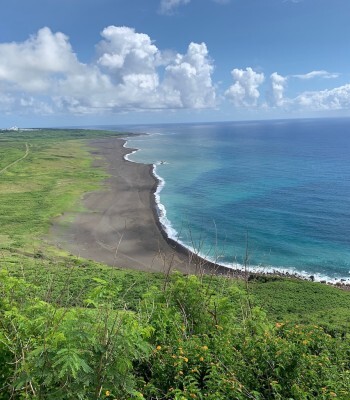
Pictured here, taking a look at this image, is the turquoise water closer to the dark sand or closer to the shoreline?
the shoreline

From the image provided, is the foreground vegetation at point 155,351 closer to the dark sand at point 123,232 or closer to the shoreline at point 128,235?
the shoreline at point 128,235

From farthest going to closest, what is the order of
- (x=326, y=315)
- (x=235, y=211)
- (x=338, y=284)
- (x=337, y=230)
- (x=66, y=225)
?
1. (x=235, y=211)
2. (x=66, y=225)
3. (x=337, y=230)
4. (x=338, y=284)
5. (x=326, y=315)

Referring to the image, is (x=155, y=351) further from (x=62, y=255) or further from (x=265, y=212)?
(x=265, y=212)

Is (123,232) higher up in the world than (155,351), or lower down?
lower down

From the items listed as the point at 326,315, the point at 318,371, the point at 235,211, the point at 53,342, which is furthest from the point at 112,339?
the point at 235,211

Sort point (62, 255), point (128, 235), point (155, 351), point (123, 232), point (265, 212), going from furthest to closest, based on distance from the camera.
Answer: point (265, 212) < point (128, 235) < point (123, 232) < point (62, 255) < point (155, 351)

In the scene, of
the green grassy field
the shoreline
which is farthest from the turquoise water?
the green grassy field

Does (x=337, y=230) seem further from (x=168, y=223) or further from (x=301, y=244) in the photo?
(x=168, y=223)

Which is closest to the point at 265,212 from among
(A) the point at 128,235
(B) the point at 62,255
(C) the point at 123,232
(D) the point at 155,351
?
(A) the point at 128,235

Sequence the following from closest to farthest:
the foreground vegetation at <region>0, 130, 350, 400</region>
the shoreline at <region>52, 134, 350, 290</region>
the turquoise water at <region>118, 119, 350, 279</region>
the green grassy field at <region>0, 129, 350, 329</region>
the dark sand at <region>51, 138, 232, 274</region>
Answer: the foreground vegetation at <region>0, 130, 350, 400</region> < the green grassy field at <region>0, 129, 350, 329</region> < the shoreline at <region>52, 134, 350, 290</region> < the dark sand at <region>51, 138, 232, 274</region> < the turquoise water at <region>118, 119, 350, 279</region>
